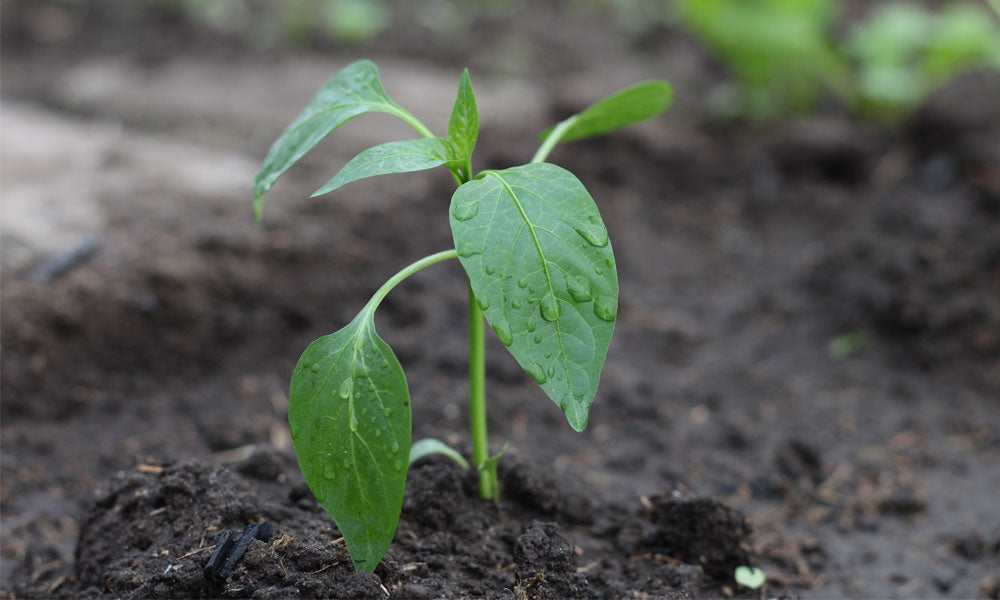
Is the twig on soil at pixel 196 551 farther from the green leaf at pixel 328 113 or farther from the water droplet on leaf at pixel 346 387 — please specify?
the green leaf at pixel 328 113

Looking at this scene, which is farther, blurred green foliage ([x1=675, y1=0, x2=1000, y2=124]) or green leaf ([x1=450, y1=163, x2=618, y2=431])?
blurred green foliage ([x1=675, y1=0, x2=1000, y2=124])

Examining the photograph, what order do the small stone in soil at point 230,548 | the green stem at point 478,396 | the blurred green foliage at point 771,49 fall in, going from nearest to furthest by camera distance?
1. the small stone in soil at point 230,548
2. the green stem at point 478,396
3. the blurred green foliage at point 771,49

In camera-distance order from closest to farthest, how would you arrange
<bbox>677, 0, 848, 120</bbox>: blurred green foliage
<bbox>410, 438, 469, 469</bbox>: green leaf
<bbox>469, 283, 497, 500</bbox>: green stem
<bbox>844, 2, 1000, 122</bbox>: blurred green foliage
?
<bbox>469, 283, 497, 500</bbox>: green stem → <bbox>410, 438, 469, 469</bbox>: green leaf → <bbox>844, 2, 1000, 122</bbox>: blurred green foliage → <bbox>677, 0, 848, 120</bbox>: blurred green foliage

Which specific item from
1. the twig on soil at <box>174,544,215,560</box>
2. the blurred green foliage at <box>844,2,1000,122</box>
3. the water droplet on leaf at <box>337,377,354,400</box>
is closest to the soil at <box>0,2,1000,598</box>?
the twig on soil at <box>174,544,215,560</box>

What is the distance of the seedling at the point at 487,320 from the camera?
1233 mm

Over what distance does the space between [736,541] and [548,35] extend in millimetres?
4268

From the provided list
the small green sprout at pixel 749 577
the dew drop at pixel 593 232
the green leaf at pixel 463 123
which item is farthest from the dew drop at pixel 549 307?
the small green sprout at pixel 749 577

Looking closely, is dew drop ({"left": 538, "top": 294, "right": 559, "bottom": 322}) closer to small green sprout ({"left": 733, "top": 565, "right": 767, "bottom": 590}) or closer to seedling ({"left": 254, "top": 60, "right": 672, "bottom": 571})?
seedling ({"left": 254, "top": 60, "right": 672, "bottom": 571})

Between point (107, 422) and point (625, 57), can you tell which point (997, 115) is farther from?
point (107, 422)

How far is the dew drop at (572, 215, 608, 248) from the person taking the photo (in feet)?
4.18

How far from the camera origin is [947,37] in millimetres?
3740

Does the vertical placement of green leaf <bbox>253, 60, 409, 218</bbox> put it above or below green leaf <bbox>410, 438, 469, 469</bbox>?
above

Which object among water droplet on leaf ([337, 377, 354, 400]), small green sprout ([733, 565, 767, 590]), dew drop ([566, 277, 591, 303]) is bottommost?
small green sprout ([733, 565, 767, 590])

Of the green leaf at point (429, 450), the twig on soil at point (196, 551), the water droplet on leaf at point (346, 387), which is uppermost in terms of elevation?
the water droplet on leaf at point (346, 387)
